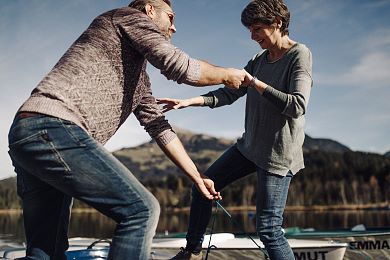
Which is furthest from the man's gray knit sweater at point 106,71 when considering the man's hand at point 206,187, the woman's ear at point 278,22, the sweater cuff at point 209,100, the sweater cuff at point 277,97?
the sweater cuff at point 209,100

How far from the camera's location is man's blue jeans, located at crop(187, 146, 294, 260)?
13.3ft

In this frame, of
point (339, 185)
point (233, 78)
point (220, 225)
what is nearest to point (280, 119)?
point (233, 78)

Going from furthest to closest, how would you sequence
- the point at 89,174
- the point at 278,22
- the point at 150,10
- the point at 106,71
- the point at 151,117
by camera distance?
the point at 278,22, the point at 151,117, the point at 150,10, the point at 106,71, the point at 89,174

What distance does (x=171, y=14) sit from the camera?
3.14 metres

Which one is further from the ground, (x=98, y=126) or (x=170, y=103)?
(x=170, y=103)

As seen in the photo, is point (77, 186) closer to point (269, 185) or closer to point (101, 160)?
point (101, 160)

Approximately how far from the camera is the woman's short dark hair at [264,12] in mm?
4125

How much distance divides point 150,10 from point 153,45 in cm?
41

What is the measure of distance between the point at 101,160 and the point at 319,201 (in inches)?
6585

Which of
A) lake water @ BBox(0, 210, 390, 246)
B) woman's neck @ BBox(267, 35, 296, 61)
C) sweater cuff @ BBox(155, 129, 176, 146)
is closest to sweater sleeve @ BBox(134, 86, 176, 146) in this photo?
sweater cuff @ BBox(155, 129, 176, 146)

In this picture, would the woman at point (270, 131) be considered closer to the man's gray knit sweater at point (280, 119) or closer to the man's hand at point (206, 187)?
the man's gray knit sweater at point (280, 119)

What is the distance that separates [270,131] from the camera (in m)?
4.17

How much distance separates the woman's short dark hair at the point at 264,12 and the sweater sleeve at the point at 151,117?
1.35m

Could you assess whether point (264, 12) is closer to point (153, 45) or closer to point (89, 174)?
point (153, 45)
